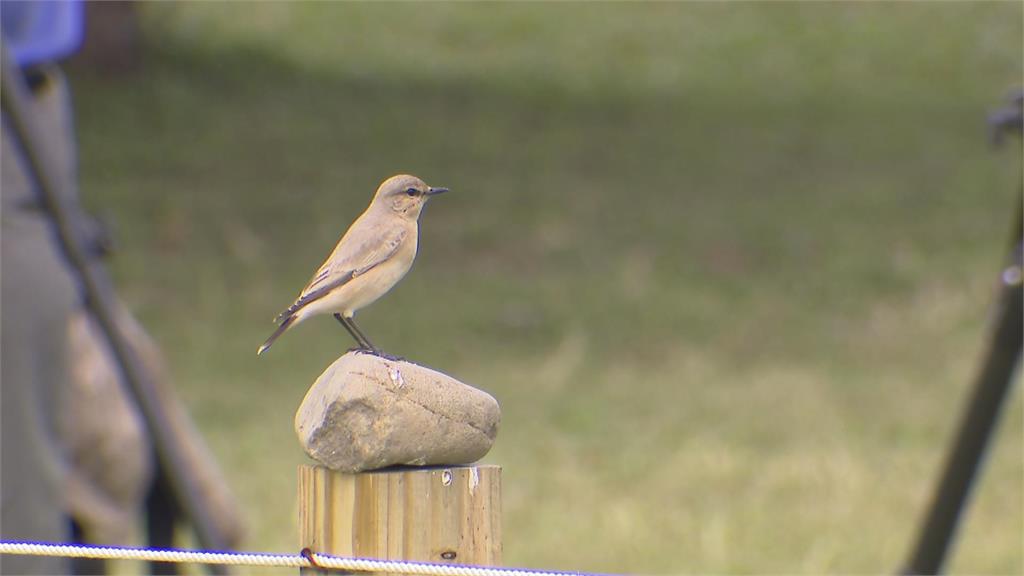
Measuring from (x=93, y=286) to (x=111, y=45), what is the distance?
1152 centimetres

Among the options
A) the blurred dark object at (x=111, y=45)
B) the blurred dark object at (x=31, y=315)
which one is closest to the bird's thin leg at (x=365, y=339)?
the blurred dark object at (x=31, y=315)

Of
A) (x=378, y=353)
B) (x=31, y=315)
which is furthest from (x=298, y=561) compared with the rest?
(x=31, y=315)

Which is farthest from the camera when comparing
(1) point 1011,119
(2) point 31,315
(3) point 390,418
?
(1) point 1011,119

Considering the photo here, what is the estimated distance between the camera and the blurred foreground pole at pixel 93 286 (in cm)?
422

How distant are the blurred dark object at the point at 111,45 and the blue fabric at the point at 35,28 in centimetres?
1135

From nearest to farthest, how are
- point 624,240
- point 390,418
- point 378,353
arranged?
point 390,418 → point 378,353 → point 624,240

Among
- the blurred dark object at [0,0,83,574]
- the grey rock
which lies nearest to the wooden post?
the grey rock

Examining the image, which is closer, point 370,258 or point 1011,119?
point 370,258

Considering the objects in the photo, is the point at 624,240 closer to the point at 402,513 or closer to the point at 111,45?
the point at 111,45

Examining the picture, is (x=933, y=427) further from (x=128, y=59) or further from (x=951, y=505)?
(x=128, y=59)

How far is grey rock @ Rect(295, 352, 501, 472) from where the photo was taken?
2381mm

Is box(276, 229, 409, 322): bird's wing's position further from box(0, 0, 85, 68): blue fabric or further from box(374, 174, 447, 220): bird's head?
box(0, 0, 85, 68): blue fabric

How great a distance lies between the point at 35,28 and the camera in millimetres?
4531

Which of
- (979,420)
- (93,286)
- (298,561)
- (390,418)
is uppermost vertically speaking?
(390,418)
